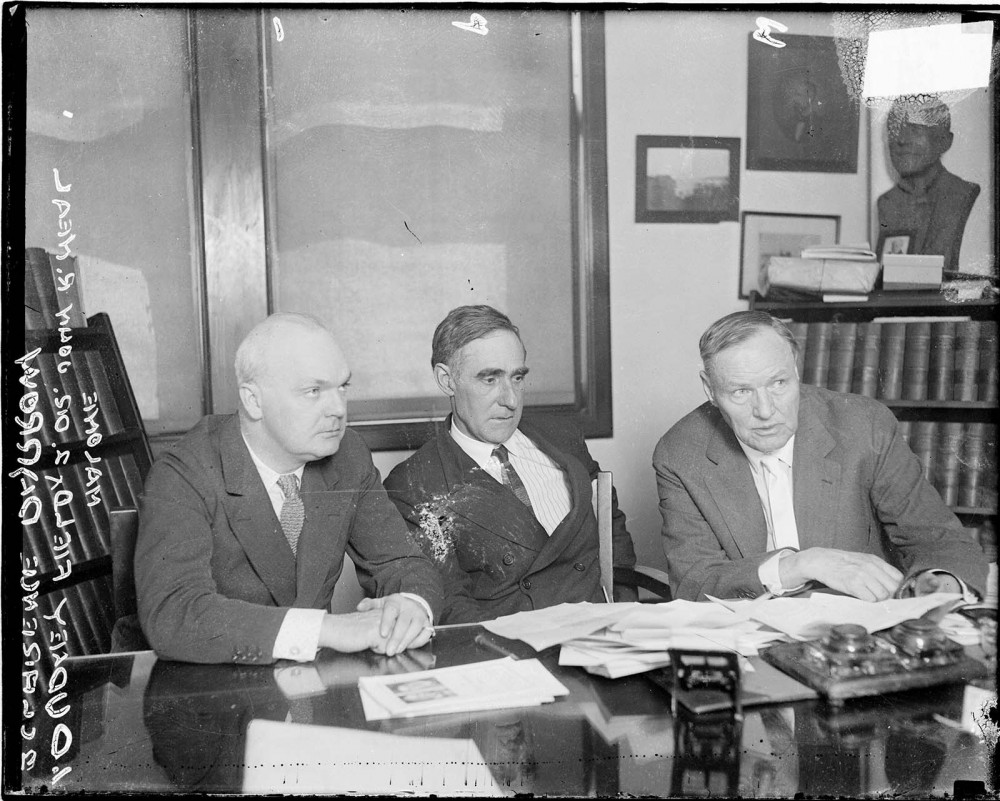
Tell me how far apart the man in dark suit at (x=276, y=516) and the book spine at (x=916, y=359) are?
1.65 m

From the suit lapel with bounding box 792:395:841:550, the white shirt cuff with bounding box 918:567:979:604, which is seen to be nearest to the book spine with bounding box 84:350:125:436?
the suit lapel with bounding box 792:395:841:550

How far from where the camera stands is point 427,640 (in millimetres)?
1777

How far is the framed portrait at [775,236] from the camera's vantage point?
8.65 ft

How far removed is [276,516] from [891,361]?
6.50 feet

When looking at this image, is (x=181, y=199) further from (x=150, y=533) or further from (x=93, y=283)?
(x=150, y=533)

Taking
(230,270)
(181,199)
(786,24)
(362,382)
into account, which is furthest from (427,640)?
(786,24)

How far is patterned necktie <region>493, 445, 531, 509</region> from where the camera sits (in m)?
2.62

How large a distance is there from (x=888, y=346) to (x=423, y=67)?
171 centimetres

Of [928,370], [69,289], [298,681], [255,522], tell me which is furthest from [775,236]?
[69,289]

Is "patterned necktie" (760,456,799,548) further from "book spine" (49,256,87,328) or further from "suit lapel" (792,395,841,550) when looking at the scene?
"book spine" (49,256,87,328)

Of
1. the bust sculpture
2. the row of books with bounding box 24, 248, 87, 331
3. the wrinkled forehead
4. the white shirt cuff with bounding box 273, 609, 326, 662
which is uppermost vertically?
the wrinkled forehead

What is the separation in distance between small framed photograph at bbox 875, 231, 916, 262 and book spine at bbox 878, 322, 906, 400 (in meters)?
0.23

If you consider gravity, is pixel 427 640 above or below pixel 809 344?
below

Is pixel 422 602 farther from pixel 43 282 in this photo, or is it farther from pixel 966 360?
pixel 966 360
